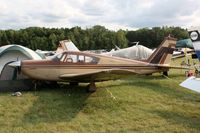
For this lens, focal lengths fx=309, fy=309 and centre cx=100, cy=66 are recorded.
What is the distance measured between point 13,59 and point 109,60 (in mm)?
4030

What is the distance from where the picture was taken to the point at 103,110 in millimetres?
8352

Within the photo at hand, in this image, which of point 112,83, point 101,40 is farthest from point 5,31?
point 112,83

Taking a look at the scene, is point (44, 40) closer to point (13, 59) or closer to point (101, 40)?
point (101, 40)

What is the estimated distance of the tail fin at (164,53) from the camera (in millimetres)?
12802

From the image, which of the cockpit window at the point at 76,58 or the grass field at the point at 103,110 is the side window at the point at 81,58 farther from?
the grass field at the point at 103,110

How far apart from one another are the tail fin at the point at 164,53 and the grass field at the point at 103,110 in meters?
1.48

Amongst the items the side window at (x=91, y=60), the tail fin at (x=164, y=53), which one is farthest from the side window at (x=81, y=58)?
the tail fin at (x=164, y=53)

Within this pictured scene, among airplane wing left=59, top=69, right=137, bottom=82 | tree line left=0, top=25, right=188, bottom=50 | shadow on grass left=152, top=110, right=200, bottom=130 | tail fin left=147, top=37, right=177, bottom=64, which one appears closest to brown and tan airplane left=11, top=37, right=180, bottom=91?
airplane wing left=59, top=69, right=137, bottom=82

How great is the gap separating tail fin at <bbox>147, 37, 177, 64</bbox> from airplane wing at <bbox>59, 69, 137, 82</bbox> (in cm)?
324

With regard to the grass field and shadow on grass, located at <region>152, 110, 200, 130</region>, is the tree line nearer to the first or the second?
the grass field

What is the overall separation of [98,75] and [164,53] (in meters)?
4.98

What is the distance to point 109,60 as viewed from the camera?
10.9m

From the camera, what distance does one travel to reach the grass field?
6.96 m

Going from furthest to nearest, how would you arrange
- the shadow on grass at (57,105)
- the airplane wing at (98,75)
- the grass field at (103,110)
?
the airplane wing at (98,75) → the shadow on grass at (57,105) → the grass field at (103,110)
